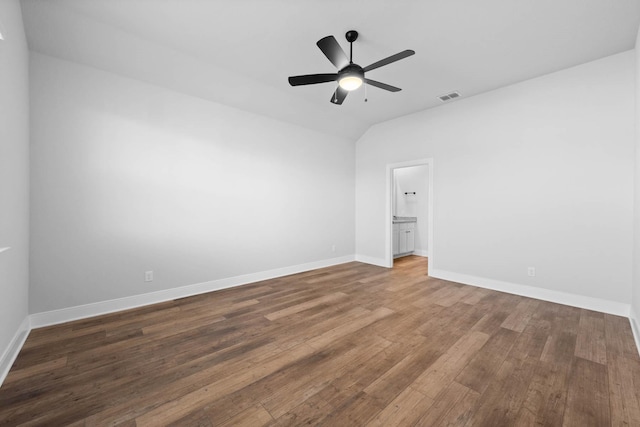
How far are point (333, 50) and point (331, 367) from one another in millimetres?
2673

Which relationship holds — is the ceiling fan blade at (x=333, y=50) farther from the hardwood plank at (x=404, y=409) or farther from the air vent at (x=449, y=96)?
the hardwood plank at (x=404, y=409)

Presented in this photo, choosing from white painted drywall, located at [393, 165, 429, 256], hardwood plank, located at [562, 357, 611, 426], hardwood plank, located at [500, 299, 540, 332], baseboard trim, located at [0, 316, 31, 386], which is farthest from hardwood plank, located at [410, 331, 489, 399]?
white painted drywall, located at [393, 165, 429, 256]

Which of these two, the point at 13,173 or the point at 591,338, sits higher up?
the point at 13,173

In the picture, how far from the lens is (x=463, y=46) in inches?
111

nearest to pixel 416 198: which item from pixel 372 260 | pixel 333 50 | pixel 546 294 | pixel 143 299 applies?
pixel 372 260

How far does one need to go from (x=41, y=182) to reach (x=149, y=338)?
1993 millimetres

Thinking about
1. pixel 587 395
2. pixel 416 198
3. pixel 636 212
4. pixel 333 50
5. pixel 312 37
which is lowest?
pixel 587 395

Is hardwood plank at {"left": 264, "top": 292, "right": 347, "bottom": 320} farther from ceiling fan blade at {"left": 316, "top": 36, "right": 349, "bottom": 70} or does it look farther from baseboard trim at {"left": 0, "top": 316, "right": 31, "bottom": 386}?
ceiling fan blade at {"left": 316, "top": 36, "right": 349, "bottom": 70}

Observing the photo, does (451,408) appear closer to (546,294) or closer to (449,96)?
(546,294)

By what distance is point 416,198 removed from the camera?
289 inches

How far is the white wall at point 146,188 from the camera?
267 centimetres

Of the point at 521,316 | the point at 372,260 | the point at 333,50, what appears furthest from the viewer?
the point at 372,260

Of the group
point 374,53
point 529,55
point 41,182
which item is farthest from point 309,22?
point 41,182

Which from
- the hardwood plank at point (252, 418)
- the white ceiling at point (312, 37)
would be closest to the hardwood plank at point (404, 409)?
the hardwood plank at point (252, 418)
